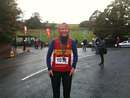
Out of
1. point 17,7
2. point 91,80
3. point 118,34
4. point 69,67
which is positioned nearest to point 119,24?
point 118,34

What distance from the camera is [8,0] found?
4269 centimetres

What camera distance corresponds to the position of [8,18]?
42.6 meters

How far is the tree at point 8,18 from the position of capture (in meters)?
42.3

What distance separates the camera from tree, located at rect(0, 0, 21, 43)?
42.3 meters

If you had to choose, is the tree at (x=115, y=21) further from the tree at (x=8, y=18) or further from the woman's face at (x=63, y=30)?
the woman's face at (x=63, y=30)

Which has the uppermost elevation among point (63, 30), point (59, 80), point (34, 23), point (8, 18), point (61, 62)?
point (34, 23)

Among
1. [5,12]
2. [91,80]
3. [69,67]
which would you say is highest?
[5,12]

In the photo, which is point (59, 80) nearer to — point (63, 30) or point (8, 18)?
point (63, 30)

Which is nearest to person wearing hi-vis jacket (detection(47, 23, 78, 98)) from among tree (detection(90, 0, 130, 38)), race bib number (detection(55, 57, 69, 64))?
race bib number (detection(55, 57, 69, 64))

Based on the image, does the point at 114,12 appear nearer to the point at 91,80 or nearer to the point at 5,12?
the point at 5,12

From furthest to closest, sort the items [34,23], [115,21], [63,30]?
[34,23] → [115,21] → [63,30]

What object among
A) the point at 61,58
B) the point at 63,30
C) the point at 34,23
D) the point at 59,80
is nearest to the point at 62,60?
the point at 61,58

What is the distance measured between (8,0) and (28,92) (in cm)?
3173

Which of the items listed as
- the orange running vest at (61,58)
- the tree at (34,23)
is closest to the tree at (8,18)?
the orange running vest at (61,58)
